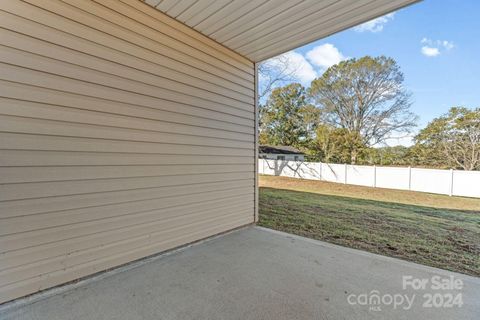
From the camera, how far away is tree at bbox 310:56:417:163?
43.0 ft

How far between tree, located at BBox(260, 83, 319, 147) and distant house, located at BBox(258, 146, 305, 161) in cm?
96

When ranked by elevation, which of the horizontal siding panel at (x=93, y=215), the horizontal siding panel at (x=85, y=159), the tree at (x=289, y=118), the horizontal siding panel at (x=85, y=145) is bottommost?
the horizontal siding panel at (x=93, y=215)

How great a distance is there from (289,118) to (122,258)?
1789 centimetres

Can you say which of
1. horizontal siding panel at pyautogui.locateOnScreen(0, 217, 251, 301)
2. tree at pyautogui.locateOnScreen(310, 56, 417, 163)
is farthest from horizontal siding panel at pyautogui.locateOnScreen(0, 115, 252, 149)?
tree at pyautogui.locateOnScreen(310, 56, 417, 163)

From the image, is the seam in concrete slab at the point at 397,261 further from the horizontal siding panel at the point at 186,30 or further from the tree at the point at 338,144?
the tree at the point at 338,144

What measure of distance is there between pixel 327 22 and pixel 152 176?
2426mm

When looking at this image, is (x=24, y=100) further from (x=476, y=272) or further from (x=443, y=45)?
(x=443, y=45)

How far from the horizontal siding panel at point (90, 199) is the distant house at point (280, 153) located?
14.0 m

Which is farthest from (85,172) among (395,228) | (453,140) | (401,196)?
(453,140)

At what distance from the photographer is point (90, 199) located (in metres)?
1.83

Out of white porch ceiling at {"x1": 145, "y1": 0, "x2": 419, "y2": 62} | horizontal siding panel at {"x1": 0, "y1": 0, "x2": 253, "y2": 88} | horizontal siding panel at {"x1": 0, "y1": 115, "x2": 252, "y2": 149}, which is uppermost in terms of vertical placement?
white porch ceiling at {"x1": 145, "y1": 0, "x2": 419, "y2": 62}

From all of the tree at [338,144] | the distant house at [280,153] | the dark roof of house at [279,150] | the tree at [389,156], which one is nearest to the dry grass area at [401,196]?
the tree at [338,144]

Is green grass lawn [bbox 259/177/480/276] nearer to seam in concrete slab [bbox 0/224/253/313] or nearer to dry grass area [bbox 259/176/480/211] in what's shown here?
dry grass area [bbox 259/176/480/211]

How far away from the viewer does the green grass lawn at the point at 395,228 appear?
266 centimetres
